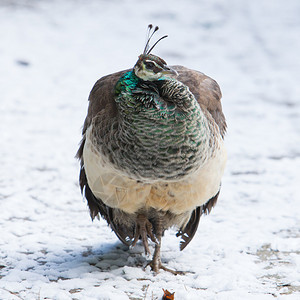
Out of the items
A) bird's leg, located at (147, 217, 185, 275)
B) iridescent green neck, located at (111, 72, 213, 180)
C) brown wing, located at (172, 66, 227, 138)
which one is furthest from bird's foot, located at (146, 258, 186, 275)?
brown wing, located at (172, 66, 227, 138)

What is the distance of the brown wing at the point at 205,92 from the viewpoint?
143 inches

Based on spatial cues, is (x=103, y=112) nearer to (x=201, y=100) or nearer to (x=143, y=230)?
(x=201, y=100)

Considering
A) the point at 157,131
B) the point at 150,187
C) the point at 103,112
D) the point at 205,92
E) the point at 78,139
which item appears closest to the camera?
the point at 157,131

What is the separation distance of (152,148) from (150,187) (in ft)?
1.20

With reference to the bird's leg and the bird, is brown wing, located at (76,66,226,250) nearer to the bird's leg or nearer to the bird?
the bird

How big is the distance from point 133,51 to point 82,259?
24.9 ft

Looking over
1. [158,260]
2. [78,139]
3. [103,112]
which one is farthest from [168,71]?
[78,139]

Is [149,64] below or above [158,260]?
above

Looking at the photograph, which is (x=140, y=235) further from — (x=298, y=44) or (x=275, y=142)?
(x=298, y=44)

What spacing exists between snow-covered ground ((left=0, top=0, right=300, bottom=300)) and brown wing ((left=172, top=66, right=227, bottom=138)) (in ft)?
3.53

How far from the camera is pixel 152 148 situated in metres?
2.99

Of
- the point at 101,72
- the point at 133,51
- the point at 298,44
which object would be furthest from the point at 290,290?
the point at 298,44

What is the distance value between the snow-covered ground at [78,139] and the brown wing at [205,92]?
1.07m

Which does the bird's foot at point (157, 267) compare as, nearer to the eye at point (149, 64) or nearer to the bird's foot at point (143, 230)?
the bird's foot at point (143, 230)
